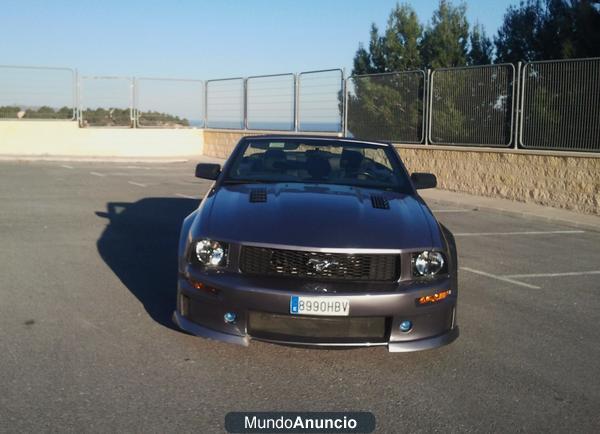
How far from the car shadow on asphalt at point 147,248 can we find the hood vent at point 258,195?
112cm

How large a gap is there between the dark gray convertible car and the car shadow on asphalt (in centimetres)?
102

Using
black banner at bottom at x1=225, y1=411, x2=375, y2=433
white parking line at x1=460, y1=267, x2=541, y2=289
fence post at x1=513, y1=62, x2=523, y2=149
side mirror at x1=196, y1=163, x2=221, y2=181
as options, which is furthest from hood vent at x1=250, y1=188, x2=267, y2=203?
fence post at x1=513, y1=62, x2=523, y2=149

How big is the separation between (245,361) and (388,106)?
1437 centimetres

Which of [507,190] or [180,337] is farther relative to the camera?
[507,190]

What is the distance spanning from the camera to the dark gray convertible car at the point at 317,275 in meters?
4.15

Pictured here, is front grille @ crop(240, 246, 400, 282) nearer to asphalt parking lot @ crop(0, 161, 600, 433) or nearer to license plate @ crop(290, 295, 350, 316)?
license plate @ crop(290, 295, 350, 316)

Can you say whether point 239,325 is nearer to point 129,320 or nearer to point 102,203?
point 129,320

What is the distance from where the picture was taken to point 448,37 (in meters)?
23.0

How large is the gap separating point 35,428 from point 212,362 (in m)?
1.25

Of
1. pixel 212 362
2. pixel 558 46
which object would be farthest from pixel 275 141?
pixel 558 46

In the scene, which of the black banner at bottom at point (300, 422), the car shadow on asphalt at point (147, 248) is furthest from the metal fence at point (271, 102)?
the black banner at bottom at point (300, 422)

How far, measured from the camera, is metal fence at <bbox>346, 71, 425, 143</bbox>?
17359mm

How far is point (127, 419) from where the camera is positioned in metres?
3.63

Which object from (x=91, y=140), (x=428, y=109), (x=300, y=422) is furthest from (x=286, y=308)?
(x=91, y=140)
